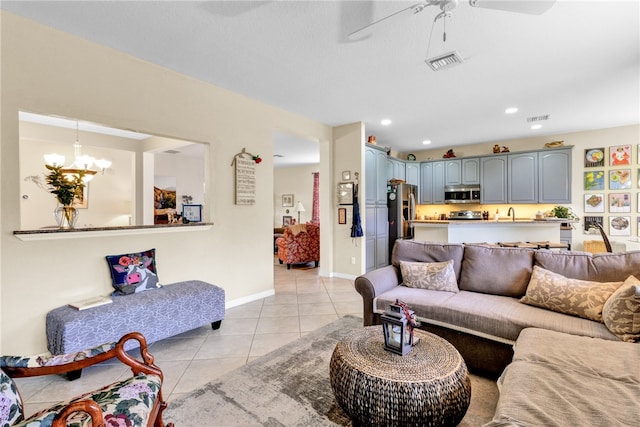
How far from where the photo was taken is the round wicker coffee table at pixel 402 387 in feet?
4.48

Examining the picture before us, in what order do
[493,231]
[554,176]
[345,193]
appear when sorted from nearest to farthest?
[493,231] < [345,193] < [554,176]

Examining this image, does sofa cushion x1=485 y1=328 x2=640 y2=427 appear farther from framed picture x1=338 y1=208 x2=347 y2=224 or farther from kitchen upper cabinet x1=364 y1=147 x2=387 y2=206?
kitchen upper cabinet x1=364 y1=147 x2=387 y2=206

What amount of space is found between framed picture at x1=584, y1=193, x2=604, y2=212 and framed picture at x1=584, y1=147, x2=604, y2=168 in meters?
0.56

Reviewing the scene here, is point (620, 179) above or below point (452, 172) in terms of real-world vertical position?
below

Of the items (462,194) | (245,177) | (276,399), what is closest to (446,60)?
(245,177)

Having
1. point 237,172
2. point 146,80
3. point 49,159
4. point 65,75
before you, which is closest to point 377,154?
point 237,172

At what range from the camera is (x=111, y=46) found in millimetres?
2715

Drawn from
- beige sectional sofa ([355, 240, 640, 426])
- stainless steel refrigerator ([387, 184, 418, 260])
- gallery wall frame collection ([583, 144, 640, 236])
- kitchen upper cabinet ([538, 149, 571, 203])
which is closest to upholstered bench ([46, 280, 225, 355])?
beige sectional sofa ([355, 240, 640, 426])

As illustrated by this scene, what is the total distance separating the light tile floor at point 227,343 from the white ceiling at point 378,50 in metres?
2.69

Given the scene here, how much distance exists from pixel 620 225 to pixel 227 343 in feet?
23.1

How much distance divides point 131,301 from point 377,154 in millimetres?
4544

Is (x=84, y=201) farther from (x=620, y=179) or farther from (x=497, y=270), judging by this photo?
(x=620, y=179)

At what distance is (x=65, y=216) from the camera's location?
2.68 m

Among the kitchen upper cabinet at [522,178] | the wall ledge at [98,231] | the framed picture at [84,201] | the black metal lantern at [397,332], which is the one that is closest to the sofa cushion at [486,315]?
the black metal lantern at [397,332]
